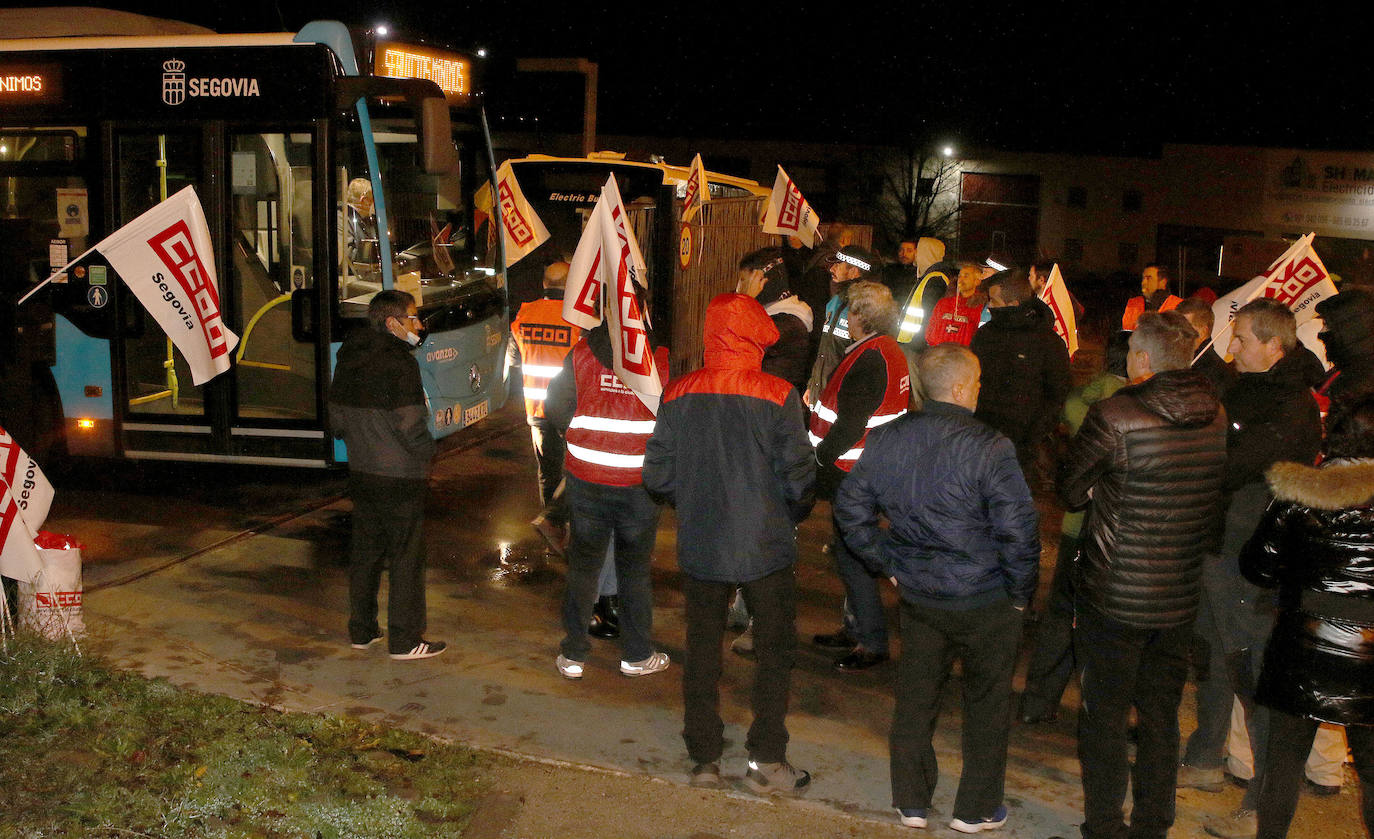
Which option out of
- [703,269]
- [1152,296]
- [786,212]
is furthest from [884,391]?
[703,269]

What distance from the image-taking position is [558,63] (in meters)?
21.1

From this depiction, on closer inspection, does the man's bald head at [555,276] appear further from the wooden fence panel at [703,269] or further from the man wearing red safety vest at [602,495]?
the wooden fence panel at [703,269]

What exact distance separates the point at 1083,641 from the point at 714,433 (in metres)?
1.56

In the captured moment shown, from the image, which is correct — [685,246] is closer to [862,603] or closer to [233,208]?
[233,208]

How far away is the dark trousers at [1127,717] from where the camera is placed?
4.24 metres

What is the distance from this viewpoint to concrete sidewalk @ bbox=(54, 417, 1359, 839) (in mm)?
4996

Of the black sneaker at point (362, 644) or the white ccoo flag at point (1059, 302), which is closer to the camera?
the black sneaker at point (362, 644)

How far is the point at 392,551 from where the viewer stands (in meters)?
Answer: 5.86

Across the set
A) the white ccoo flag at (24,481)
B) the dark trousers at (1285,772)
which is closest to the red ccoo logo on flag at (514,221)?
the white ccoo flag at (24,481)

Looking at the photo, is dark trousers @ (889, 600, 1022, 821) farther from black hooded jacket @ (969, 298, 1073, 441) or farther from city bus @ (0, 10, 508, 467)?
city bus @ (0, 10, 508, 467)

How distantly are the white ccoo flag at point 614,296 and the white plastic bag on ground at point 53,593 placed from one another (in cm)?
259

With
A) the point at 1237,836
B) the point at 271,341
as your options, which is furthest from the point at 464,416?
the point at 1237,836

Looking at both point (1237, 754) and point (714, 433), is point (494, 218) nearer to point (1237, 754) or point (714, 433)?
point (714, 433)

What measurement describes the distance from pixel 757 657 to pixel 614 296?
5.59 ft
